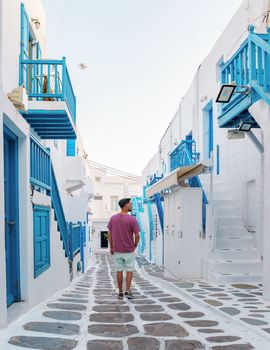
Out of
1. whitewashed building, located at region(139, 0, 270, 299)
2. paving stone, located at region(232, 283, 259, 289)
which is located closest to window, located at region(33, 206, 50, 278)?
whitewashed building, located at region(139, 0, 270, 299)

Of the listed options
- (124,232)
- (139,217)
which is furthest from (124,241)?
(139,217)

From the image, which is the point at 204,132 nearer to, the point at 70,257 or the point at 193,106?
the point at 193,106

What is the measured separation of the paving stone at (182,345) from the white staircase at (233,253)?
3.84 metres

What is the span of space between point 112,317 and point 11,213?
5.64 ft

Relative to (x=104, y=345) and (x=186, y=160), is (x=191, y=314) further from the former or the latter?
(x=186, y=160)

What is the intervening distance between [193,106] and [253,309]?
1070cm

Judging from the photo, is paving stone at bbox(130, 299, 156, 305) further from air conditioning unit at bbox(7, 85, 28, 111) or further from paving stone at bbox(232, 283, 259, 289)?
air conditioning unit at bbox(7, 85, 28, 111)

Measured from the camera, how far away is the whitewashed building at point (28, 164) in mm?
4504

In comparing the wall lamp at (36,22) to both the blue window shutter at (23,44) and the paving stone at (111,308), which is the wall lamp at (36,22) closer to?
the blue window shutter at (23,44)

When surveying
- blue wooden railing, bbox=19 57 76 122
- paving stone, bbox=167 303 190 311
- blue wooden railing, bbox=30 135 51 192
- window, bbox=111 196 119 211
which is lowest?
window, bbox=111 196 119 211

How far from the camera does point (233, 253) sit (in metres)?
7.97

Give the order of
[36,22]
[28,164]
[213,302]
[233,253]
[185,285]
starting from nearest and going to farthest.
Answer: [28,164] → [213,302] → [185,285] → [233,253] → [36,22]

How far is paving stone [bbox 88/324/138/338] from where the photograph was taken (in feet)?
12.1

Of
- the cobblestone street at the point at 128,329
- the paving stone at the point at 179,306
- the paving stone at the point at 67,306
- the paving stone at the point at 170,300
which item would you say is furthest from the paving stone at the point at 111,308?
the paving stone at the point at 170,300
